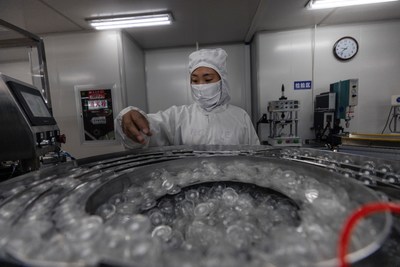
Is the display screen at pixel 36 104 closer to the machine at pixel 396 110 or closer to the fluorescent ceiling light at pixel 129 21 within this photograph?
the fluorescent ceiling light at pixel 129 21

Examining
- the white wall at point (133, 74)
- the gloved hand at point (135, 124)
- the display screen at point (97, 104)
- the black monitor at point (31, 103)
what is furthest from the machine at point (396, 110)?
the display screen at point (97, 104)

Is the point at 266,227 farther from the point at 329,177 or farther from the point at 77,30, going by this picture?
the point at 77,30

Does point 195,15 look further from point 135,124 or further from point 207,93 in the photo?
point 135,124

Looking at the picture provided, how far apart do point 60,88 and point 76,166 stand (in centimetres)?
281

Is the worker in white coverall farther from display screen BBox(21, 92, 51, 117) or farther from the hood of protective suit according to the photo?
display screen BBox(21, 92, 51, 117)

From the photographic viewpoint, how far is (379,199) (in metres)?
0.42

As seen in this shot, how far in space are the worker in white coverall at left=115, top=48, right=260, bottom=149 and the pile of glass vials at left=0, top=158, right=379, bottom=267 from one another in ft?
2.92

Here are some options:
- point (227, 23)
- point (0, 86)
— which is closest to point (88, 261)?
point (0, 86)

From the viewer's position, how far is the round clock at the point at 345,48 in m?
3.06

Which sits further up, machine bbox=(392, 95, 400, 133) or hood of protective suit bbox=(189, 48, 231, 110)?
hood of protective suit bbox=(189, 48, 231, 110)

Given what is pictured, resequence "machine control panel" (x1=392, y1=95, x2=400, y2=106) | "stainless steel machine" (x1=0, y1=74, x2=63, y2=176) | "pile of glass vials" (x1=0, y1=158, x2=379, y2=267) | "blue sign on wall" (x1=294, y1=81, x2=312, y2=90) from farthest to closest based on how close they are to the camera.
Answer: "blue sign on wall" (x1=294, y1=81, x2=312, y2=90), "machine control panel" (x1=392, y1=95, x2=400, y2=106), "stainless steel machine" (x1=0, y1=74, x2=63, y2=176), "pile of glass vials" (x1=0, y1=158, x2=379, y2=267)

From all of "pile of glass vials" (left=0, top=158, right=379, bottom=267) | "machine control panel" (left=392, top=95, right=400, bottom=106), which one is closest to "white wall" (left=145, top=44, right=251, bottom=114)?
"machine control panel" (left=392, top=95, right=400, bottom=106)

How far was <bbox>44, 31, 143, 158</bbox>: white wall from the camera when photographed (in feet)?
9.48

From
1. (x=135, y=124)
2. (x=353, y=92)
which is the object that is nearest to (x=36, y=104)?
(x=135, y=124)
